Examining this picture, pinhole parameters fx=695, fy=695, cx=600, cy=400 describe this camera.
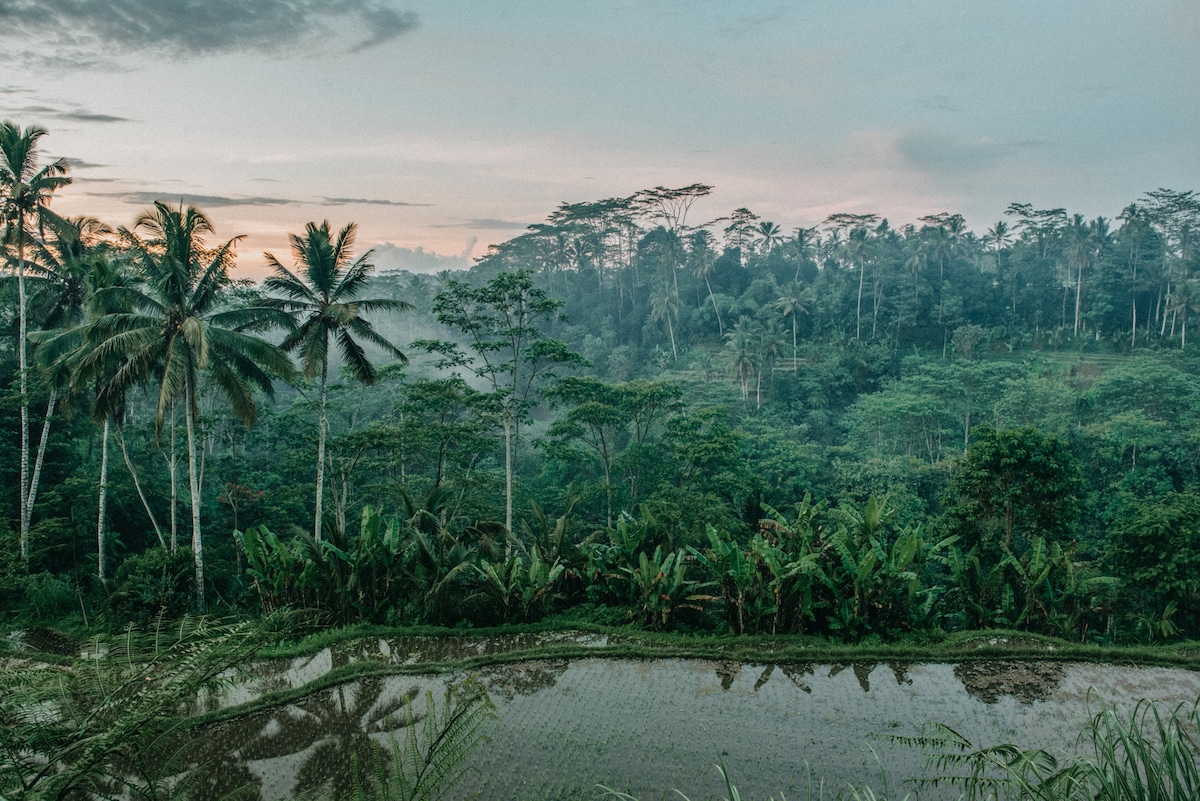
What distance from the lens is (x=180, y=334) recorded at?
10805 mm

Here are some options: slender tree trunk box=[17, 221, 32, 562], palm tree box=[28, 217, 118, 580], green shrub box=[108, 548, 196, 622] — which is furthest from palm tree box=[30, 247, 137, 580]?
green shrub box=[108, 548, 196, 622]

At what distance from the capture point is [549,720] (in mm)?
5992

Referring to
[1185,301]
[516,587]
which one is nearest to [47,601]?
[516,587]

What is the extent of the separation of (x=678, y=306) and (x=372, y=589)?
136 ft

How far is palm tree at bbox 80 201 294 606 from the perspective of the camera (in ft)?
34.0

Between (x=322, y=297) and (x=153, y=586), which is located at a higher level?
(x=322, y=297)

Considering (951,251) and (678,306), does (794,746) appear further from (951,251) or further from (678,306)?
(951,251)

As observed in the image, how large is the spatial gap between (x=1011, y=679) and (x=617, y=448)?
905 inches

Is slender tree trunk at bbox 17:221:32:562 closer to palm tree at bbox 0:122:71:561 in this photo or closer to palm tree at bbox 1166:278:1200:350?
palm tree at bbox 0:122:71:561

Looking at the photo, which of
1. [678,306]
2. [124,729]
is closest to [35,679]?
[124,729]

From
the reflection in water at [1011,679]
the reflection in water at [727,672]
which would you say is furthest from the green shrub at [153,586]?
the reflection in water at [1011,679]

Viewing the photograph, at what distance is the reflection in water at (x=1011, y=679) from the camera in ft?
20.2

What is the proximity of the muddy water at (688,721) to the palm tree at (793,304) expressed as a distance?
1393 inches

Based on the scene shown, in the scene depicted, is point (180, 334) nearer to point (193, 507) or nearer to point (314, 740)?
point (193, 507)
